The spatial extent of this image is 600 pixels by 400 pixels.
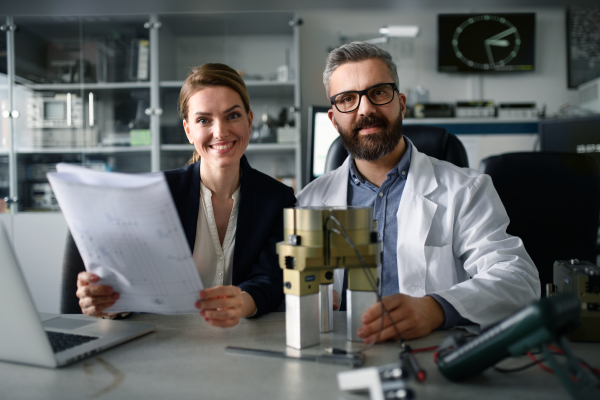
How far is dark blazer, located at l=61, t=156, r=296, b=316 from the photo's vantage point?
1187 mm

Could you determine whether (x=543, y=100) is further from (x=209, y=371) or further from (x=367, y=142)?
(x=209, y=371)

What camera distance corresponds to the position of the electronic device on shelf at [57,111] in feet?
10.7

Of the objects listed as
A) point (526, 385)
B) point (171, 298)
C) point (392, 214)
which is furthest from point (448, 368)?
point (392, 214)

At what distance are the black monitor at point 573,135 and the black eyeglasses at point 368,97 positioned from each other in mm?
1171

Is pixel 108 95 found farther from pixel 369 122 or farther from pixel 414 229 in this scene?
pixel 414 229

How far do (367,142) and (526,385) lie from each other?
0.94 m

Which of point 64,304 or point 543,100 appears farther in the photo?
point 543,100

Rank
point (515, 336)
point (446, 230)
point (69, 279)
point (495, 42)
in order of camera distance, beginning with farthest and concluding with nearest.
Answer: point (495, 42)
point (446, 230)
point (69, 279)
point (515, 336)

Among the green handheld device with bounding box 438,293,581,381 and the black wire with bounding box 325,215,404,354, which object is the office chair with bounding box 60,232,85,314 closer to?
the black wire with bounding box 325,215,404,354

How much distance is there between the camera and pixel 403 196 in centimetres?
137

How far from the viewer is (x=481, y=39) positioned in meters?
3.53

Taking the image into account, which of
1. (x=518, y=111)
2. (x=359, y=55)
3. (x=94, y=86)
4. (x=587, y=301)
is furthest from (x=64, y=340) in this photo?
(x=518, y=111)

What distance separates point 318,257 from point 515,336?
30 cm

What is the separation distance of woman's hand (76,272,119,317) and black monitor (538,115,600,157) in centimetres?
206
